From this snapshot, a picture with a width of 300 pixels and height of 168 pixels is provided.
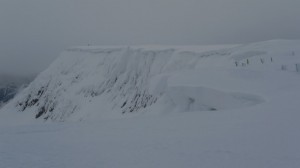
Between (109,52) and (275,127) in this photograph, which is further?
(109,52)

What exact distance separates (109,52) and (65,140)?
35187 millimetres

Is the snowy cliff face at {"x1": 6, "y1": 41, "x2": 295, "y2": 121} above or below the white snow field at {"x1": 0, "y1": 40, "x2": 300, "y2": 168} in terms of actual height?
above

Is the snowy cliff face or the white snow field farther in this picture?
the snowy cliff face

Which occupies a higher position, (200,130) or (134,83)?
(134,83)

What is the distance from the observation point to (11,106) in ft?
161

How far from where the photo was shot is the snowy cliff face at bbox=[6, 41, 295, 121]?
39.1 feet

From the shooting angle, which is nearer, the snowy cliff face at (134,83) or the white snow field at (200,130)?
the white snow field at (200,130)

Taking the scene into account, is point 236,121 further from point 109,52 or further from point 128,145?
point 109,52

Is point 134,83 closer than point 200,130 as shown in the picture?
No

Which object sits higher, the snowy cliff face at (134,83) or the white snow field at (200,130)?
the snowy cliff face at (134,83)

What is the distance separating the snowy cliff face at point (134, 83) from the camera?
11.9m

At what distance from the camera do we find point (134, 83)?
3319cm

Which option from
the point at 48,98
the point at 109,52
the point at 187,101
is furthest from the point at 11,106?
the point at 187,101

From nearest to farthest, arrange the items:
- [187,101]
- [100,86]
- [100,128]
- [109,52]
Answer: [100,128] < [187,101] < [100,86] < [109,52]
